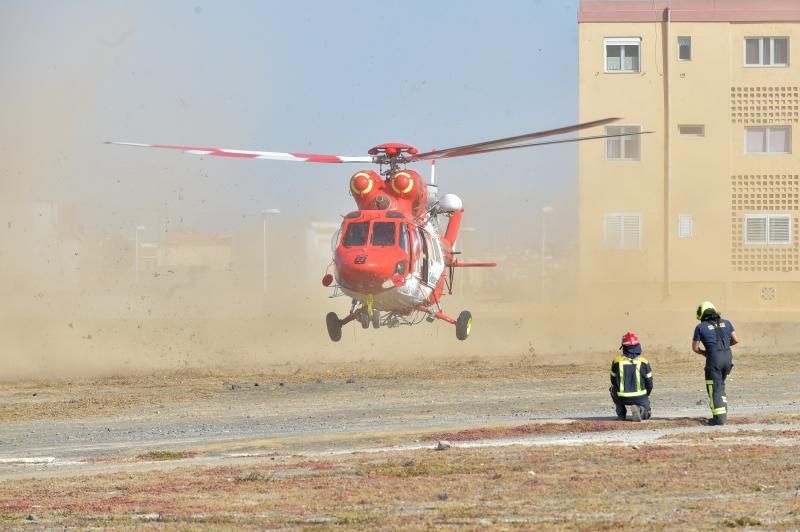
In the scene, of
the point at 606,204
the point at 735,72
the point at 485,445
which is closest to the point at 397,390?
the point at 485,445

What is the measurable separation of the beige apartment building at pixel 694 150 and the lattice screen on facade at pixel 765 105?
0.04m

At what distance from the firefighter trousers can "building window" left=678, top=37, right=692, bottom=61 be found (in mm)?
27683

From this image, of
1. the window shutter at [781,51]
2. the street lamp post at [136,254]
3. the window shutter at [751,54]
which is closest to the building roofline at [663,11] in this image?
the window shutter at [751,54]

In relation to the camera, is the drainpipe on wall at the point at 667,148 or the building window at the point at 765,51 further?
the building window at the point at 765,51

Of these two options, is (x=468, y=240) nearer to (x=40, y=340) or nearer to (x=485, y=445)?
(x=40, y=340)

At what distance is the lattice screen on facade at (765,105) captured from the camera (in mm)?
43781

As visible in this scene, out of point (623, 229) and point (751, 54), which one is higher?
point (751, 54)

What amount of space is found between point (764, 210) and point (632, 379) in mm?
28991

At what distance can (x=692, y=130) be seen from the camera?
4344cm

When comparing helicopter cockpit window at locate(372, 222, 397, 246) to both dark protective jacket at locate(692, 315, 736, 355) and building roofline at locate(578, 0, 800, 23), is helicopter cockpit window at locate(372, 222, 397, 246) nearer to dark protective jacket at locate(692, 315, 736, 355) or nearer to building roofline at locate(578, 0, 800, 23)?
dark protective jacket at locate(692, 315, 736, 355)

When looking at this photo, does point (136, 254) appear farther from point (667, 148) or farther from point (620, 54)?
point (667, 148)

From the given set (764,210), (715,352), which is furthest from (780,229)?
(715,352)

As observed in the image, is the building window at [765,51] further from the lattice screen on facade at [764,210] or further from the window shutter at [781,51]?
the lattice screen on facade at [764,210]

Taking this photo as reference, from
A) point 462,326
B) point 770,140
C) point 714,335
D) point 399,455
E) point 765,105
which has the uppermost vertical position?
point 765,105
